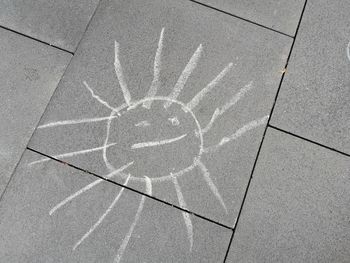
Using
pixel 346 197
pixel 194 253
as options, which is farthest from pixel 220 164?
pixel 346 197

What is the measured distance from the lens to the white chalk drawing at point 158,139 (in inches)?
97.0

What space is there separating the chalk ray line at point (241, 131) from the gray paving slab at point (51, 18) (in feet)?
3.57

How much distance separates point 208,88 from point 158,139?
17.4 inches

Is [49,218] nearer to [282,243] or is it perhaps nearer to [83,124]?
[83,124]

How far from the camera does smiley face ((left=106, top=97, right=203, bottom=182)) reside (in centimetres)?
250

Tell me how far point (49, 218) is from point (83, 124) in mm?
573

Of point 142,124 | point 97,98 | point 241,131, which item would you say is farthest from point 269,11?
point 97,98

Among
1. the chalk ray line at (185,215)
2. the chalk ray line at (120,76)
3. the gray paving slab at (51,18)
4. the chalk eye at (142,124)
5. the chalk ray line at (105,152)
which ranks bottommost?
the chalk ray line at (185,215)

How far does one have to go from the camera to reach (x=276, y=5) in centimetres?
283

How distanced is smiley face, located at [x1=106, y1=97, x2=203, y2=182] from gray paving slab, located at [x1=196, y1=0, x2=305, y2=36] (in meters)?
0.75

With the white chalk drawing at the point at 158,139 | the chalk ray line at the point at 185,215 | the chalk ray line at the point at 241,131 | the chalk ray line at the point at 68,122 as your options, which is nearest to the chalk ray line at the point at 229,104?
the white chalk drawing at the point at 158,139

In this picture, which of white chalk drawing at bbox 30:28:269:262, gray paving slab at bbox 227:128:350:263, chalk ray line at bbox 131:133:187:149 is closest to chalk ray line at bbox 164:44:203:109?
white chalk drawing at bbox 30:28:269:262

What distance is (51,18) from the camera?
2.80m

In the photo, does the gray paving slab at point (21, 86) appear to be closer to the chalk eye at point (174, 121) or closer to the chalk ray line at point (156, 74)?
the chalk ray line at point (156, 74)
